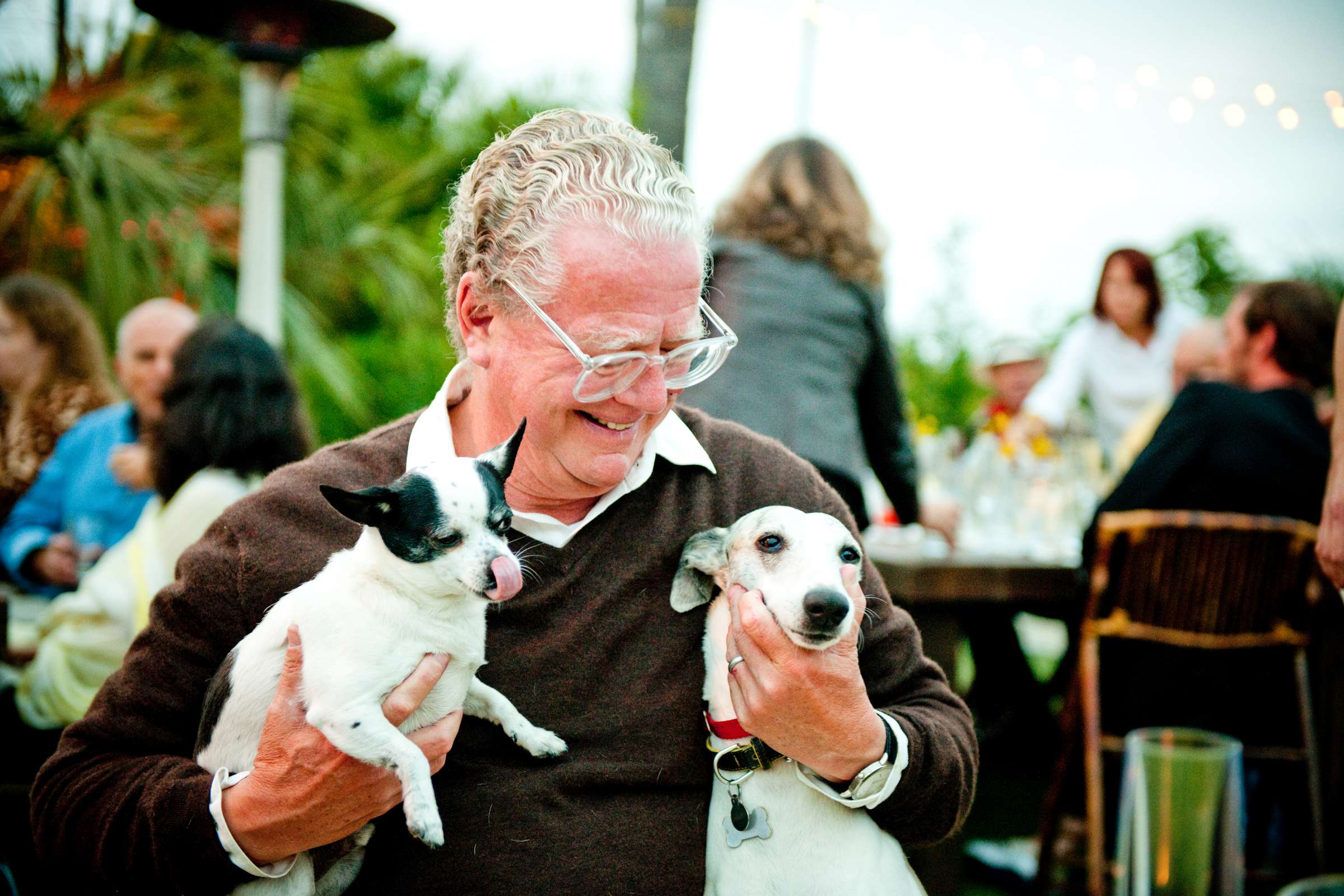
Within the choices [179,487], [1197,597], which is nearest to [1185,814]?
[1197,597]

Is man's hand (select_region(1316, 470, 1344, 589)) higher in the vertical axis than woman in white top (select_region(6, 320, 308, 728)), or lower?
higher

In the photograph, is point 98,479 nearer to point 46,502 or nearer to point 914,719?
point 46,502

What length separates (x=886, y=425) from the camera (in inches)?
126

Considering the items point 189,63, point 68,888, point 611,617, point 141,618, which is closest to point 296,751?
point 611,617

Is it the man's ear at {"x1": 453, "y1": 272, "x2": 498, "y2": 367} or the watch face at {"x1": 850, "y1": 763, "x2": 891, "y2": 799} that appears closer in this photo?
the watch face at {"x1": 850, "y1": 763, "x2": 891, "y2": 799}

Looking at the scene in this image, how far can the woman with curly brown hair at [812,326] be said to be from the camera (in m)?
3.03

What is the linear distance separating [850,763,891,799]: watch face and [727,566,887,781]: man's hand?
0.02 meters

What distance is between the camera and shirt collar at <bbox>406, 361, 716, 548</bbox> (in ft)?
5.29

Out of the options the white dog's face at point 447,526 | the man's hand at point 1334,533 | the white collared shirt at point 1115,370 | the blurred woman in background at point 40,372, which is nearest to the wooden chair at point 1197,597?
the man's hand at point 1334,533

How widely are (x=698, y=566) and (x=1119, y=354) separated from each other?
473 centimetres

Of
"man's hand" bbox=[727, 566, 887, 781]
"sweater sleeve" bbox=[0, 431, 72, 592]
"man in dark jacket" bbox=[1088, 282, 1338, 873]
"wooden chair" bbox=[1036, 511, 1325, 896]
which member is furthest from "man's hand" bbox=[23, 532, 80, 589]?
"man in dark jacket" bbox=[1088, 282, 1338, 873]

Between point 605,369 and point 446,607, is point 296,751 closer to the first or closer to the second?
point 446,607

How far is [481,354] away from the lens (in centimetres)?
163

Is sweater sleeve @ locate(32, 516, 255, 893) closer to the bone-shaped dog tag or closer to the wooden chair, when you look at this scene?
the bone-shaped dog tag
